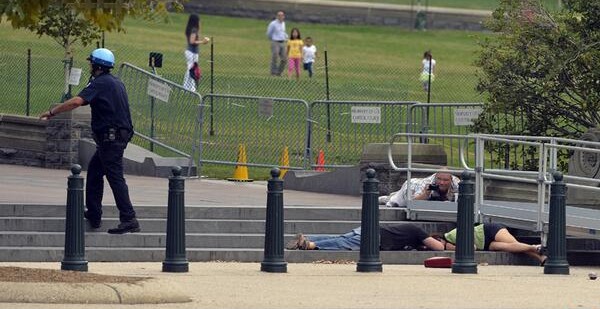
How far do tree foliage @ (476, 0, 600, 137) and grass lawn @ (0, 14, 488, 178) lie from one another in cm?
281

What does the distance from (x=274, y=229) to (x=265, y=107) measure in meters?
8.40

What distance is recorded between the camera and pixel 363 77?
120ft

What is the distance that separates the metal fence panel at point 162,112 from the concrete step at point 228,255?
6710 mm

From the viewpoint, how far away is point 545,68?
20.2 metres

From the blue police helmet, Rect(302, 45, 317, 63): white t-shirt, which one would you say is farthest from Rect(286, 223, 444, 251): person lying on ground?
Rect(302, 45, 317, 63): white t-shirt

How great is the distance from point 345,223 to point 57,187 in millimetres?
4306

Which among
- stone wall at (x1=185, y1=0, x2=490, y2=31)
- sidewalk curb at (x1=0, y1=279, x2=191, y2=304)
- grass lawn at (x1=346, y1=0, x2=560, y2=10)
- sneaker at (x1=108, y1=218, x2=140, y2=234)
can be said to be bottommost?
sidewalk curb at (x1=0, y1=279, x2=191, y2=304)

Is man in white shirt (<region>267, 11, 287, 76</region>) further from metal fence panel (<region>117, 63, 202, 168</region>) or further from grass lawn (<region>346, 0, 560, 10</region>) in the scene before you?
grass lawn (<region>346, 0, 560, 10</region>)

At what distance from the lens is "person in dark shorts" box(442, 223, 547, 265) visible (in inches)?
678

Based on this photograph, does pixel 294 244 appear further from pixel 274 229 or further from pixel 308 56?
pixel 308 56

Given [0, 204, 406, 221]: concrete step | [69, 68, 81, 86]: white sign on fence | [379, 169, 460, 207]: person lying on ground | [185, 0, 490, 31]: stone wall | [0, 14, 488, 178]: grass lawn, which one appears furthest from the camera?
[185, 0, 490, 31]: stone wall

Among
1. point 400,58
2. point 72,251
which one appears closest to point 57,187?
point 72,251

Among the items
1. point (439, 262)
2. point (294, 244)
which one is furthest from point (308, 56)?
point (439, 262)

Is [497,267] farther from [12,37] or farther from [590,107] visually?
[12,37]
